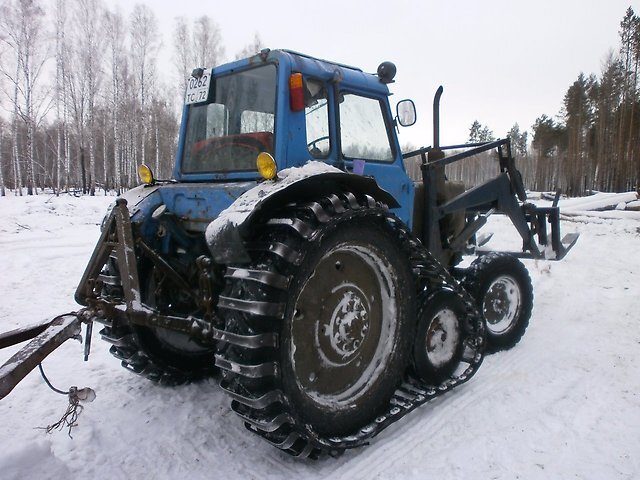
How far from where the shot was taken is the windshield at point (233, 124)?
3381mm

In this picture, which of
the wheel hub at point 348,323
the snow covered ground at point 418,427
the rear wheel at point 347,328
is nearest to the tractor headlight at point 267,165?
the rear wheel at point 347,328

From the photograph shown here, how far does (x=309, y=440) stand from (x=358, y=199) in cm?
150

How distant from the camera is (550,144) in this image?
50.4m

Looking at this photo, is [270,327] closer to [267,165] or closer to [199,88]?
[267,165]

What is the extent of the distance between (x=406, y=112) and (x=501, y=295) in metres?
2.17

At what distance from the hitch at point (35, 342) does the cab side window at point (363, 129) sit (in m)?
2.22

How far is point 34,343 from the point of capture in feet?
7.90

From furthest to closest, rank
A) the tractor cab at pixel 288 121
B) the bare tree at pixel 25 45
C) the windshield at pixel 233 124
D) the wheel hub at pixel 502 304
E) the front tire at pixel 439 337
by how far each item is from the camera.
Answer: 1. the bare tree at pixel 25 45
2. the wheel hub at pixel 502 304
3. the front tire at pixel 439 337
4. the windshield at pixel 233 124
5. the tractor cab at pixel 288 121

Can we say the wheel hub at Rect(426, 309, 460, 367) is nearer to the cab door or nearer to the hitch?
the cab door

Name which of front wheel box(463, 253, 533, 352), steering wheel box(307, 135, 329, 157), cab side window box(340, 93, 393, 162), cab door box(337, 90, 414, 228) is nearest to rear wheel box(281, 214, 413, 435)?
steering wheel box(307, 135, 329, 157)

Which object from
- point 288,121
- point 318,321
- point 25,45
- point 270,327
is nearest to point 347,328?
point 318,321

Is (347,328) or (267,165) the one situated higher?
(267,165)

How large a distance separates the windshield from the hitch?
1.54 m

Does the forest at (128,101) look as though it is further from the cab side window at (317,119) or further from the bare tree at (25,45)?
the cab side window at (317,119)
